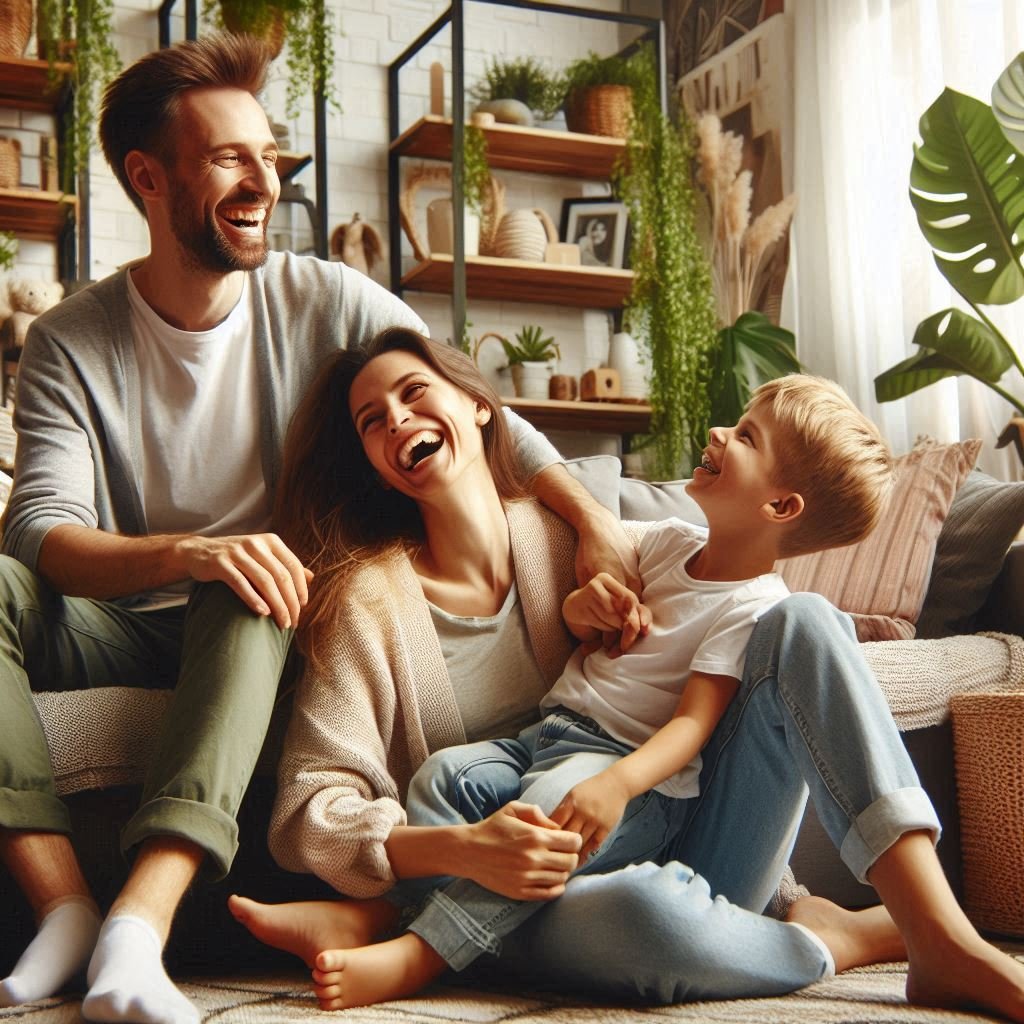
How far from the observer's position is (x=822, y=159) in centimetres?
370

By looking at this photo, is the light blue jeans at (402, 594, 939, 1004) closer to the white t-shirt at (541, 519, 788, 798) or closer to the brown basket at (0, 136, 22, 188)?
the white t-shirt at (541, 519, 788, 798)

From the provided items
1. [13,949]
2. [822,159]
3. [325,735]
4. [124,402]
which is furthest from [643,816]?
[822,159]

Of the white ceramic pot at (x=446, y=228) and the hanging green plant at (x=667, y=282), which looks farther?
the white ceramic pot at (x=446, y=228)

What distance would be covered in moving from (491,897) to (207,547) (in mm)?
474

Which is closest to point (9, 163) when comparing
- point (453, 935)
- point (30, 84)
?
point (30, 84)

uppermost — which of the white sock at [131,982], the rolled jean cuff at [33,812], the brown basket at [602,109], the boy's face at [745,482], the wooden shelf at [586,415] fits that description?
the brown basket at [602,109]

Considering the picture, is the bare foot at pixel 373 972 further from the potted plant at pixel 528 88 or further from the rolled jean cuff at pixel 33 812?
the potted plant at pixel 528 88

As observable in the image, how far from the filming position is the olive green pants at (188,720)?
1195 mm

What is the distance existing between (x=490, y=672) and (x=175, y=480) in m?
0.55

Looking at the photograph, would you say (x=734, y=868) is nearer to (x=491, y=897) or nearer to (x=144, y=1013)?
(x=491, y=897)

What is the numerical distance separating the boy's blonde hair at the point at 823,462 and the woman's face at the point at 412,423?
1.18 ft

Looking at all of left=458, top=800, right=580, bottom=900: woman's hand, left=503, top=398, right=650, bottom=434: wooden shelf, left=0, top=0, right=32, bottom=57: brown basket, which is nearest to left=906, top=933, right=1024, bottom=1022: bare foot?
left=458, top=800, right=580, bottom=900: woman's hand

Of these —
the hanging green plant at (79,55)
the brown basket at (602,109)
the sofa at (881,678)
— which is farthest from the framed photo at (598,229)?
the sofa at (881,678)

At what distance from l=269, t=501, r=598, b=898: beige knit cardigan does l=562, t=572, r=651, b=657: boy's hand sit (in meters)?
0.08
